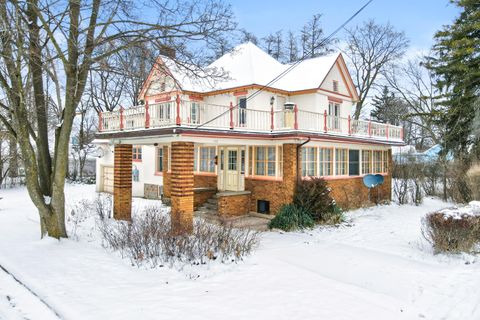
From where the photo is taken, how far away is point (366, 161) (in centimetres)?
1886

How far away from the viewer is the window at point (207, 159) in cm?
1691

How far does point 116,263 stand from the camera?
7.87 meters

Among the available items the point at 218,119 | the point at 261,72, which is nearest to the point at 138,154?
the point at 261,72

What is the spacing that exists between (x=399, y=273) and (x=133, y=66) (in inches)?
340

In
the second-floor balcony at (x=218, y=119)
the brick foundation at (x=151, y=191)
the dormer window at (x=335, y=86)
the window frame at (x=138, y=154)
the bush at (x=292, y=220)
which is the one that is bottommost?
the bush at (x=292, y=220)

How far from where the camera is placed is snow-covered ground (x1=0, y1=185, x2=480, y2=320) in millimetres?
5656

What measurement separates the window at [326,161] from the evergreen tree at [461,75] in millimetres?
10328

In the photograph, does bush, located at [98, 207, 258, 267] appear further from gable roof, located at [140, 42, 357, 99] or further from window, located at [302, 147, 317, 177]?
gable roof, located at [140, 42, 357, 99]

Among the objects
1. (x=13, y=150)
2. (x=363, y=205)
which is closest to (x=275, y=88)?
(x=363, y=205)

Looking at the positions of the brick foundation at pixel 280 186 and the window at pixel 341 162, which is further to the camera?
the window at pixel 341 162

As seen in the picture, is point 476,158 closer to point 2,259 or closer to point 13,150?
point 2,259

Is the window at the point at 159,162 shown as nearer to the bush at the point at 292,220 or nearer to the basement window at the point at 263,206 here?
the basement window at the point at 263,206

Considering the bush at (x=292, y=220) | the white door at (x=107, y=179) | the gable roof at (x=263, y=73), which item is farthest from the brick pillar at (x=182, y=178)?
the white door at (x=107, y=179)

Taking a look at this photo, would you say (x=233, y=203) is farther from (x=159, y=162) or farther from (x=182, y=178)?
(x=159, y=162)
